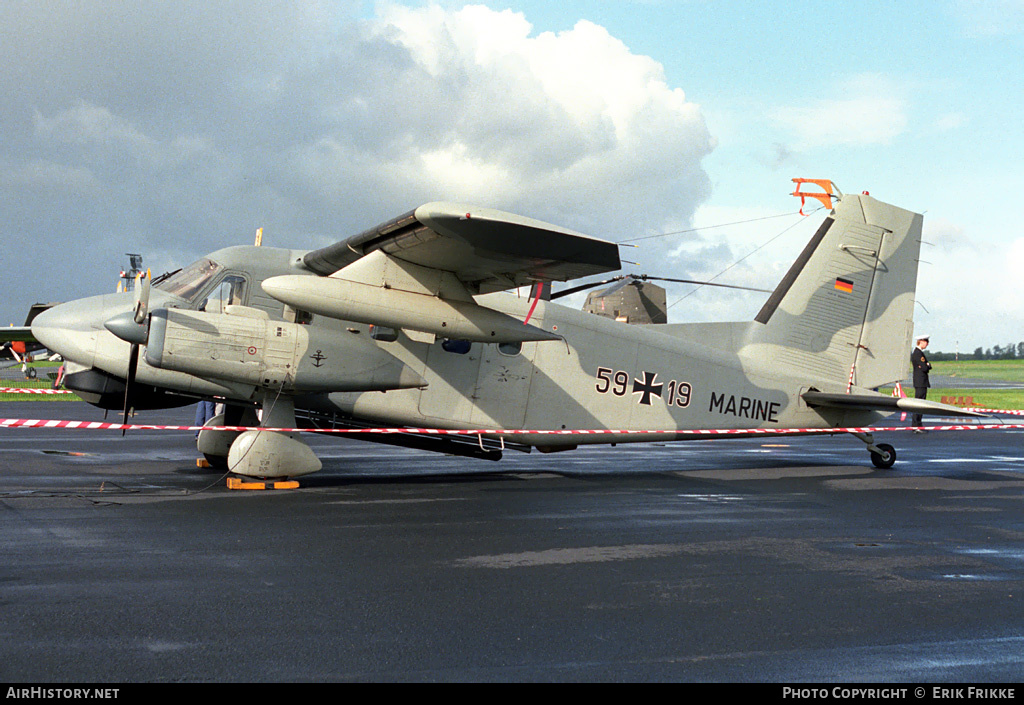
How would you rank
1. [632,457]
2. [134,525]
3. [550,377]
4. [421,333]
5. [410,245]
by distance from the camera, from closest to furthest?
[134,525], [410,245], [421,333], [550,377], [632,457]

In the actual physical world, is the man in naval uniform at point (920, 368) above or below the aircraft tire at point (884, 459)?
above

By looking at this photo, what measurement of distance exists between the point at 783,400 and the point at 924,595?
7659mm

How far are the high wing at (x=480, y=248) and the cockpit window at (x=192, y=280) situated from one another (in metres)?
1.20

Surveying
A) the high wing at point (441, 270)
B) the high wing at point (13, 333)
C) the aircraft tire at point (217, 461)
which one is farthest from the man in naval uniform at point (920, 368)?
the high wing at point (13, 333)

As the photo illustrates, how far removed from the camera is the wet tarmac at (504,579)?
4.34 metres

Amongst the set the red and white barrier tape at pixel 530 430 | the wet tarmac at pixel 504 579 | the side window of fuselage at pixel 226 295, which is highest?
the side window of fuselage at pixel 226 295

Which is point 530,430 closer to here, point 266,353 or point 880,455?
point 266,353

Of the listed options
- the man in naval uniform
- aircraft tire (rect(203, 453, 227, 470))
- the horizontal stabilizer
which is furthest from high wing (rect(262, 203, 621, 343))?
the man in naval uniform

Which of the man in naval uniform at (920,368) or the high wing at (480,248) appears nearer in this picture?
the high wing at (480,248)

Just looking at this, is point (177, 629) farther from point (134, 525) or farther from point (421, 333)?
point (421, 333)

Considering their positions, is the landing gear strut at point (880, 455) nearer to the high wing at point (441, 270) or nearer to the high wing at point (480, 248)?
the high wing at point (441, 270)

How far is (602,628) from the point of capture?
16.3ft
